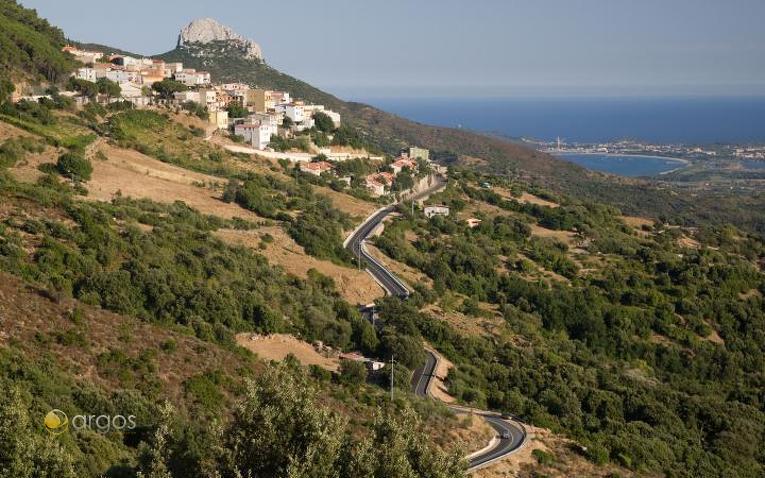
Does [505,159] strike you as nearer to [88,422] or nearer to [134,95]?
[134,95]

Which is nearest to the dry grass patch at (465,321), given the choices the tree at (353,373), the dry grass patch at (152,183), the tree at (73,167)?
the tree at (353,373)

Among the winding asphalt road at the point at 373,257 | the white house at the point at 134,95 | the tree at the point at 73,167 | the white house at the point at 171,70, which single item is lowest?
the winding asphalt road at the point at 373,257

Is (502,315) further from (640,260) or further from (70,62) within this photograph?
(70,62)

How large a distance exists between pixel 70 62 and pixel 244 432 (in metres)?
47.4

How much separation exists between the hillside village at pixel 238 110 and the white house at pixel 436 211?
4803mm

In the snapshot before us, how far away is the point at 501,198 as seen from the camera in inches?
2304

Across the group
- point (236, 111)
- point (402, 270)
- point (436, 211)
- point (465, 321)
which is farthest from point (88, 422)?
point (236, 111)

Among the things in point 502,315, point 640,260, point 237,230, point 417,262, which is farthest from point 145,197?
point 640,260

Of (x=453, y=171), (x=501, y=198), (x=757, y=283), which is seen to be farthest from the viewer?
(x=453, y=171)

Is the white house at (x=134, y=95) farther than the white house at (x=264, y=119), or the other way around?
the white house at (x=264, y=119)

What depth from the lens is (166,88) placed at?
56.1 meters

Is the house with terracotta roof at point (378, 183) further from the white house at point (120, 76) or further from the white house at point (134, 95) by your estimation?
the white house at point (120, 76)

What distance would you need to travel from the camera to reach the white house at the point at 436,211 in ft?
159

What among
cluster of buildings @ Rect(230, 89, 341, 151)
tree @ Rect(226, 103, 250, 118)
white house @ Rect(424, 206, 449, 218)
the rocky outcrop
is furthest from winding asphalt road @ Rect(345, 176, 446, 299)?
the rocky outcrop
